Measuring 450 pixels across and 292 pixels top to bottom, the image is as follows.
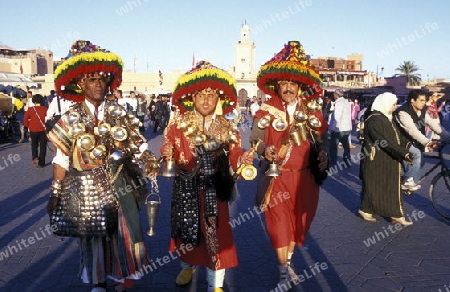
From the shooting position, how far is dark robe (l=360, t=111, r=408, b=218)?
5.89 meters

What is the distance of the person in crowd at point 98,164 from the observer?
11.1ft

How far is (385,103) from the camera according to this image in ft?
19.4

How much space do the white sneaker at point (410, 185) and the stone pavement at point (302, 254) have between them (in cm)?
37

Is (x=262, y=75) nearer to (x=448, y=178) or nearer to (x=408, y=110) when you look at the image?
(x=408, y=110)

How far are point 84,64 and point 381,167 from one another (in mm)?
4473

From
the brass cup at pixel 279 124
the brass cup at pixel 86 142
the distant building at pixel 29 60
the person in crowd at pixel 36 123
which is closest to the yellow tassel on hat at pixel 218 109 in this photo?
A: the brass cup at pixel 279 124

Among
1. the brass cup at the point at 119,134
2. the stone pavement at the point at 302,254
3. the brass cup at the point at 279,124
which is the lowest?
the stone pavement at the point at 302,254

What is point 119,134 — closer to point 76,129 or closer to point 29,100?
point 76,129

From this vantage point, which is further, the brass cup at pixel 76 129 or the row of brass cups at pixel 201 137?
the row of brass cups at pixel 201 137

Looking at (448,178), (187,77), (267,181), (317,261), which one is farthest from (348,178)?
(187,77)

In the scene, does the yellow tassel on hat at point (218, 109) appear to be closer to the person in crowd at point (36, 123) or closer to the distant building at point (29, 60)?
the person in crowd at point (36, 123)

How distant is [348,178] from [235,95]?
628 centimetres

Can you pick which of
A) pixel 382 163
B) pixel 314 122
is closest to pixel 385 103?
pixel 382 163

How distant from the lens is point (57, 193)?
11.4ft
